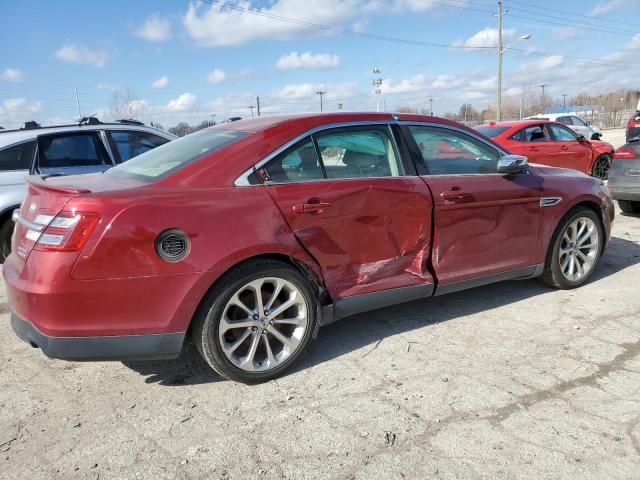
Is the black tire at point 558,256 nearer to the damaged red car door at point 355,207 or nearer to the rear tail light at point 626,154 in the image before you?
the damaged red car door at point 355,207

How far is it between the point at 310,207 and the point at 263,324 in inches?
30.2

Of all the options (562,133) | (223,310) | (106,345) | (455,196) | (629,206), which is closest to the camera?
(106,345)

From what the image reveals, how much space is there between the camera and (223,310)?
3.03 metres

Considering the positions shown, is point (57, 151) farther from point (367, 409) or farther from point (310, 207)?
point (367, 409)

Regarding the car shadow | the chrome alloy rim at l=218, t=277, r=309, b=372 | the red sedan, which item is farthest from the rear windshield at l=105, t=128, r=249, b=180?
the car shadow

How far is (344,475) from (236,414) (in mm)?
774

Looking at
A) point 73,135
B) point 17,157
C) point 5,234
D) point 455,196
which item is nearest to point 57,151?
point 73,135

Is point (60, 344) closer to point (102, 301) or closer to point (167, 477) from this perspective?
point (102, 301)

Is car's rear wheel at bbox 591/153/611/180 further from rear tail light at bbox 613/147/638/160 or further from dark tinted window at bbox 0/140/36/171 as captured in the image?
dark tinted window at bbox 0/140/36/171

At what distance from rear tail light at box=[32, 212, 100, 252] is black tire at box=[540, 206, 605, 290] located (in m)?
3.70

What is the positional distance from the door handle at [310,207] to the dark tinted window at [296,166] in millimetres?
176

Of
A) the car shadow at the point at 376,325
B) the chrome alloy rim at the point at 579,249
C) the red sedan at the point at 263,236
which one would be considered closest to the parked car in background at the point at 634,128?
the car shadow at the point at 376,325

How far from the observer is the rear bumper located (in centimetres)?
278

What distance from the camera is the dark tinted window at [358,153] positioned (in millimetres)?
3504
